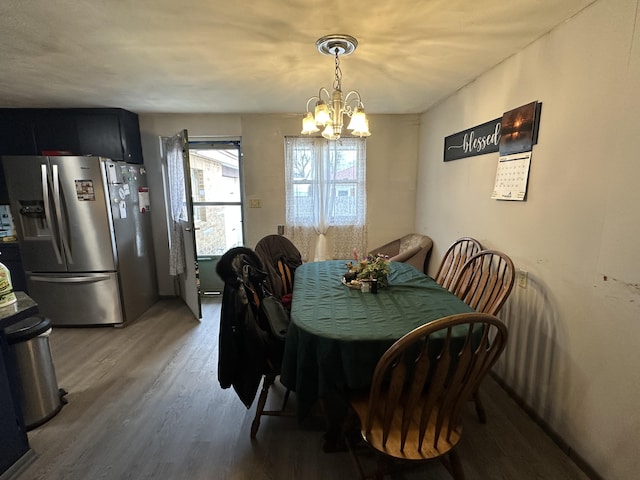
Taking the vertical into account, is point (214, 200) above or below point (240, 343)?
above

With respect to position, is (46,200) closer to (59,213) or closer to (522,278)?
(59,213)

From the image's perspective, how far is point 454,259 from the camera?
94.0 inches

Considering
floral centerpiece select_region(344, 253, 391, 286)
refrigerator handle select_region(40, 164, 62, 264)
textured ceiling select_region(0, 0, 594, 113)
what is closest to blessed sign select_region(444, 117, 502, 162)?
textured ceiling select_region(0, 0, 594, 113)

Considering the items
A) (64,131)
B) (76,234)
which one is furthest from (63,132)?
(76,234)

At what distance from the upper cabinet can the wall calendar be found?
3.56m

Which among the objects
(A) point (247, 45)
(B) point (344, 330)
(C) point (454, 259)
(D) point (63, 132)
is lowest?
(B) point (344, 330)

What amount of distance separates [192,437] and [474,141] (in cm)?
287

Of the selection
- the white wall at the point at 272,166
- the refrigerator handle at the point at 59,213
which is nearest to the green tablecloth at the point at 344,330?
the white wall at the point at 272,166

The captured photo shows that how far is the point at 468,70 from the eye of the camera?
7.20 ft

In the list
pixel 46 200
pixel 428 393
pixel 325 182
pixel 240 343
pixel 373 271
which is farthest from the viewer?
pixel 325 182

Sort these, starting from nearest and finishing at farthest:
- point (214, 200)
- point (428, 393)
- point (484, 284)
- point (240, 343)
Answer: point (428, 393), point (240, 343), point (484, 284), point (214, 200)

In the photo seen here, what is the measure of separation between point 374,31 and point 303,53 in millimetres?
491

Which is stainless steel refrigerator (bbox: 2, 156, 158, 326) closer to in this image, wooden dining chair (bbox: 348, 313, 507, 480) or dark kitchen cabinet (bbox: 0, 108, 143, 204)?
dark kitchen cabinet (bbox: 0, 108, 143, 204)

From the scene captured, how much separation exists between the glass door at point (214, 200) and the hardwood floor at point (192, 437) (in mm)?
1635
